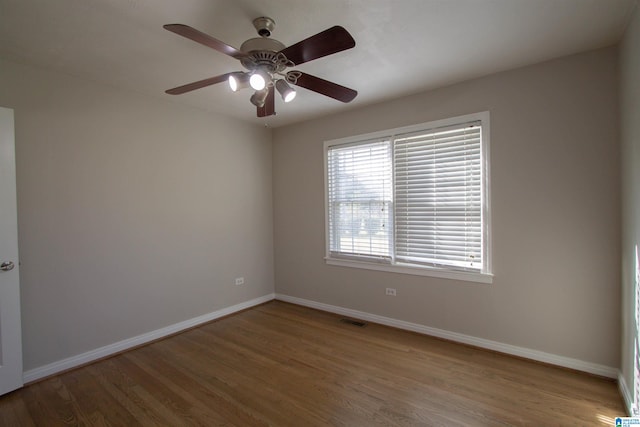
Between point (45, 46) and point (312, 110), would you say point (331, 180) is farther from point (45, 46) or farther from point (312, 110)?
point (45, 46)

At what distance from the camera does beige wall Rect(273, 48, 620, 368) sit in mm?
2457

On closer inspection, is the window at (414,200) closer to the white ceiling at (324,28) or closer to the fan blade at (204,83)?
the white ceiling at (324,28)

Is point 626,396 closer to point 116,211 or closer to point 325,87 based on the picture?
point 325,87

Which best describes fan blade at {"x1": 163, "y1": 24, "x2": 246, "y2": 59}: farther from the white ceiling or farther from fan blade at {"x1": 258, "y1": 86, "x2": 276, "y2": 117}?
fan blade at {"x1": 258, "y1": 86, "x2": 276, "y2": 117}

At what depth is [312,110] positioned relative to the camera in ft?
12.7

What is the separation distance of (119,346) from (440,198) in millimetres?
3720

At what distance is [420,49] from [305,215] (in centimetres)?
265

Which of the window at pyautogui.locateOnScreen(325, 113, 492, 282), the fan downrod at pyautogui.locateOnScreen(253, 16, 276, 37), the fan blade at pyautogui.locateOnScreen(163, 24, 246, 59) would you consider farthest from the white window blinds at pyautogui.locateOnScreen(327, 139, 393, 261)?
the fan blade at pyautogui.locateOnScreen(163, 24, 246, 59)

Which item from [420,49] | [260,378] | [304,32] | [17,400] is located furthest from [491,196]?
[17,400]

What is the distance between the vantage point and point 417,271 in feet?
11.2

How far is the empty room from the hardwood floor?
21 millimetres

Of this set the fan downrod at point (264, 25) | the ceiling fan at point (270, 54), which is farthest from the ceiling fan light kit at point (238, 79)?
the fan downrod at point (264, 25)

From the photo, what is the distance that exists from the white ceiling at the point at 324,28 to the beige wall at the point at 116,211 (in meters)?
0.38

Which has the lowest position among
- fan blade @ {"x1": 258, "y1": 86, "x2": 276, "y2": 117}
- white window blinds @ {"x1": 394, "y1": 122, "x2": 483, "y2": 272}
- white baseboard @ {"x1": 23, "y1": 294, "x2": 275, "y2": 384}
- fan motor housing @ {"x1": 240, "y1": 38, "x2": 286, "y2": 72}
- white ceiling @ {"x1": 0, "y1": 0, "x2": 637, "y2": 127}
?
white baseboard @ {"x1": 23, "y1": 294, "x2": 275, "y2": 384}
